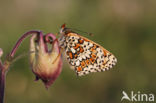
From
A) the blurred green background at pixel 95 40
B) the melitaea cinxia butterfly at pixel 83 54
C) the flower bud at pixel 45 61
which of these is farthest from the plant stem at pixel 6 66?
the blurred green background at pixel 95 40

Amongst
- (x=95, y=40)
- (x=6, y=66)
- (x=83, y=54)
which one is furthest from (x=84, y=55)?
(x=95, y=40)

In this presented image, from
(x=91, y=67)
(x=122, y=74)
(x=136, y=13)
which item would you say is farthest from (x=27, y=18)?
(x=91, y=67)

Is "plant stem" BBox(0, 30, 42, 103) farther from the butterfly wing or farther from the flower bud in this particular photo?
the butterfly wing

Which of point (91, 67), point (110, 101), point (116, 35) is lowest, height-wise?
point (110, 101)

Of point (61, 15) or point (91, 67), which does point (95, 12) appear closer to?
point (61, 15)

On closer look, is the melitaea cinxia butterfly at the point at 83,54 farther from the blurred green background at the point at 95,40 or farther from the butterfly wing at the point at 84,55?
the blurred green background at the point at 95,40

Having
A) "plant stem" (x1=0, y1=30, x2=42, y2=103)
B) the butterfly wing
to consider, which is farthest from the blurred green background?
"plant stem" (x1=0, y1=30, x2=42, y2=103)
